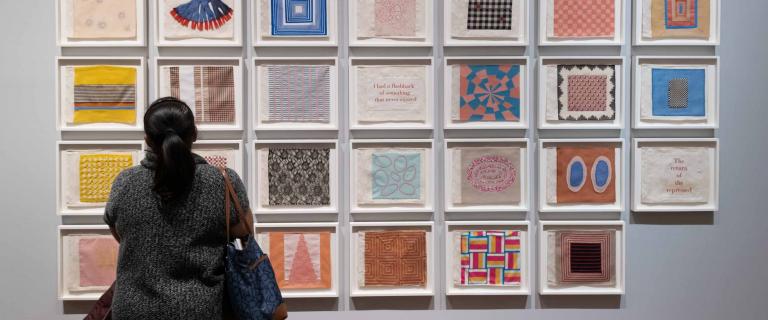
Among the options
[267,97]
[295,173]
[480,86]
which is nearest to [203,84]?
[267,97]

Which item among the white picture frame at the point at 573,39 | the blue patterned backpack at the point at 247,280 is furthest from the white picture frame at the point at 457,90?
the blue patterned backpack at the point at 247,280

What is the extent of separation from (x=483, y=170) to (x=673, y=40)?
35.2 inches

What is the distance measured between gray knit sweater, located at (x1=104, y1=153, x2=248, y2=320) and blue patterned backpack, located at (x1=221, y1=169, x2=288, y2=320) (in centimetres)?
5

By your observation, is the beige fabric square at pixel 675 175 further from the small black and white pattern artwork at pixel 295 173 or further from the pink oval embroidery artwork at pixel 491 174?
the small black and white pattern artwork at pixel 295 173

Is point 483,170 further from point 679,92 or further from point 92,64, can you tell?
point 92,64

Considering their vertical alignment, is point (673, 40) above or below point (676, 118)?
above

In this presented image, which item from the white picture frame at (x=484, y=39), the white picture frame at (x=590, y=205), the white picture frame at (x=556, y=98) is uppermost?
the white picture frame at (x=484, y=39)

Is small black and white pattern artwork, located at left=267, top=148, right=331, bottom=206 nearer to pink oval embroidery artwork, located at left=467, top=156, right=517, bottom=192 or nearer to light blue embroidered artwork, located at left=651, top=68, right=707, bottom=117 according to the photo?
pink oval embroidery artwork, located at left=467, top=156, right=517, bottom=192

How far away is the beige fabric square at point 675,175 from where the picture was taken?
252 cm

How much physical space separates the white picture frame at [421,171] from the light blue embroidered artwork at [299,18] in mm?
448

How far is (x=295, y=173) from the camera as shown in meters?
2.46

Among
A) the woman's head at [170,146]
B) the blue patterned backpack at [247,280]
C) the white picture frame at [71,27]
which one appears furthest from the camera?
the white picture frame at [71,27]
